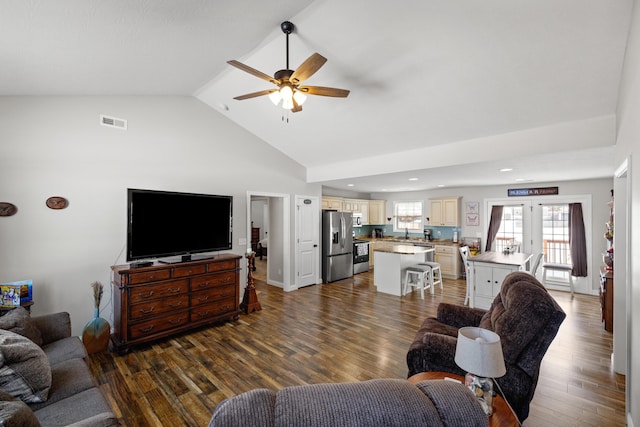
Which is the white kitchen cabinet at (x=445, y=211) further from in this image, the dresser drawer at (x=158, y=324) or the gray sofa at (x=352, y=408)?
the gray sofa at (x=352, y=408)

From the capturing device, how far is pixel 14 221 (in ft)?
9.36

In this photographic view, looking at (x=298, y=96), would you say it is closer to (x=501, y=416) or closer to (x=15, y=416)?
(x=15, y=416)

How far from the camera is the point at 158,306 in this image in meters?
3.27

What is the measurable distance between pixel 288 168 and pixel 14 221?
3.89m

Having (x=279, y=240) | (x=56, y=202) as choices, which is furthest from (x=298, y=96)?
(x=279, y=240)

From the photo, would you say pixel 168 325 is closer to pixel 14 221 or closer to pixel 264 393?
pixel 14 221

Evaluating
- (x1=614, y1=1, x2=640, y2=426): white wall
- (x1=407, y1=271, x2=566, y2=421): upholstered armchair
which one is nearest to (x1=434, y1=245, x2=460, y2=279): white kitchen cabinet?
(x1=614, y1=1, x2=640, y2=426): white wall

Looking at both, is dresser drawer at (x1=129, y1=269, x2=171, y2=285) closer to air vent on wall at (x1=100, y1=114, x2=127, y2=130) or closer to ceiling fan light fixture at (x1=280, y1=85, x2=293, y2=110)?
air vent on wall at (x1=100, y1=114, x2=127, y2=130)

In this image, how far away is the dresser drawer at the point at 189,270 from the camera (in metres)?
3.40

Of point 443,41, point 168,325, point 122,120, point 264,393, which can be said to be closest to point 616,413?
point 264,393

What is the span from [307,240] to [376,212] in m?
3.35

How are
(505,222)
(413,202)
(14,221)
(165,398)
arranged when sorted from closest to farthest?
(165,398), (14,221), (505,222), (413,202)

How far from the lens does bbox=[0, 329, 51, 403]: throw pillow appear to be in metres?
1.45

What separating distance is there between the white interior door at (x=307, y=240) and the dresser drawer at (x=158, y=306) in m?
2.64
